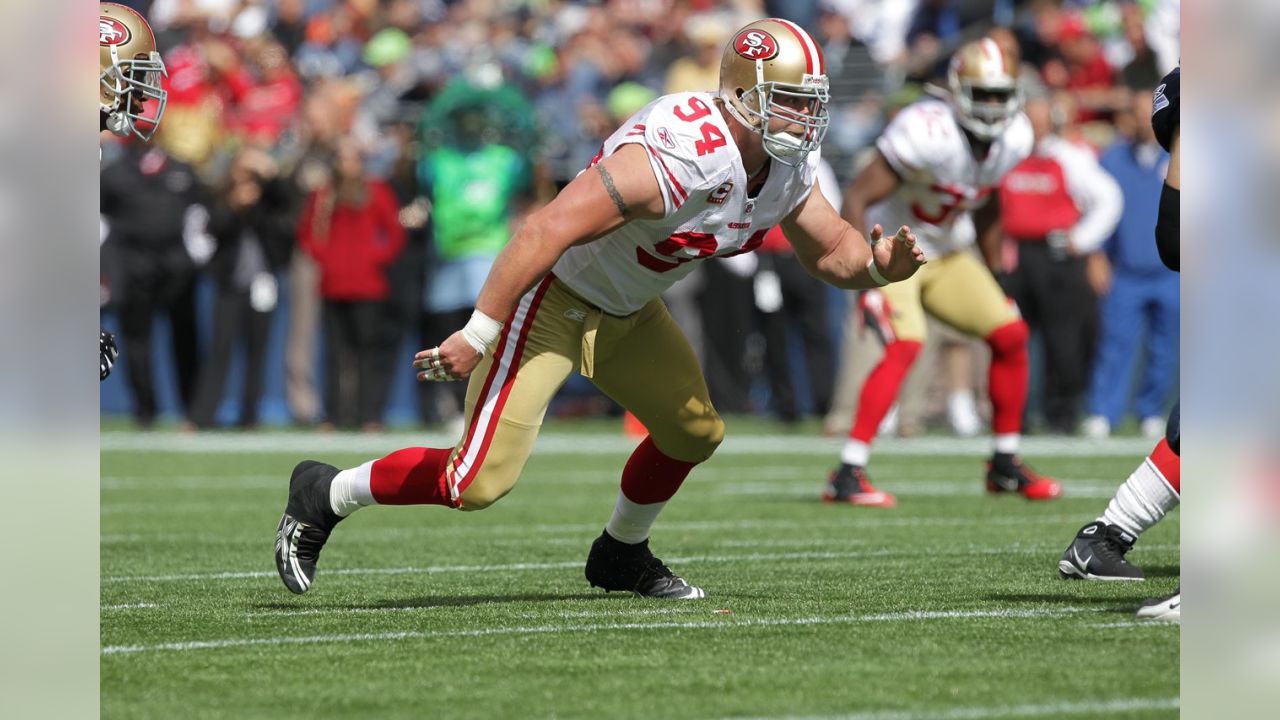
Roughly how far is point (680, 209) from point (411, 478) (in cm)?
105

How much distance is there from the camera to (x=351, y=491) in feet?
17.6

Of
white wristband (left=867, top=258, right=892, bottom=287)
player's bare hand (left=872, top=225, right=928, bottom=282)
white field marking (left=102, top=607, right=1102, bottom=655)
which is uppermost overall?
player's bare hand (left=872, top=225, right=928, bottom=282)

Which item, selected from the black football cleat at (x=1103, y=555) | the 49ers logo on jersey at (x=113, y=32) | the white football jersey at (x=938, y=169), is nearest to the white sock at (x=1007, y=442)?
the white football jersey at (x=938, y=169)

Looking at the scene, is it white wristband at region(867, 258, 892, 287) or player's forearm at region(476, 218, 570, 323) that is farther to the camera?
white wristband at region(867, 258, 892, 287)

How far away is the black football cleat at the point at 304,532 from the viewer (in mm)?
5395

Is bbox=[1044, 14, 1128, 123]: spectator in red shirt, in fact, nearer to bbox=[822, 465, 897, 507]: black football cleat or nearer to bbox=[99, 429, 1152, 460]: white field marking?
bbox=[99, 429, 1152, 460]: white field marking

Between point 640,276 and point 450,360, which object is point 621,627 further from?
point 640,276

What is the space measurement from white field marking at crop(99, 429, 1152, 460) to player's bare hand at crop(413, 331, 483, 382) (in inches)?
260

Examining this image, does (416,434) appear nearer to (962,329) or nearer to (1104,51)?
(962,329)

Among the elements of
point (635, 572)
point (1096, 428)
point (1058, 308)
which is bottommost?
point (1096, 428)

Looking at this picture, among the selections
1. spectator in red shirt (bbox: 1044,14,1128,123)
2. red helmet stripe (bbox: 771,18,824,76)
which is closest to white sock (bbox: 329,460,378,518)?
red helmet stripe (bbox: 771,18,824,76)

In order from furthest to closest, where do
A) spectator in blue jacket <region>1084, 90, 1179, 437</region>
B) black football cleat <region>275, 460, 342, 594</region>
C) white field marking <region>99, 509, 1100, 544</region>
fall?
1. spectator in blue jacket <region>1084, 90, 1179, 437</region>
2. white field marking <region>99, 509, 1100, 544</region>
3. black football cleat <region>275, 460, 342, 594</region>

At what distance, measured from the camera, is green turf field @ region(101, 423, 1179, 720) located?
Answer: 3.94 m

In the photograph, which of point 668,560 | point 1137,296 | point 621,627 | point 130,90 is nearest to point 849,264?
point 621,627
